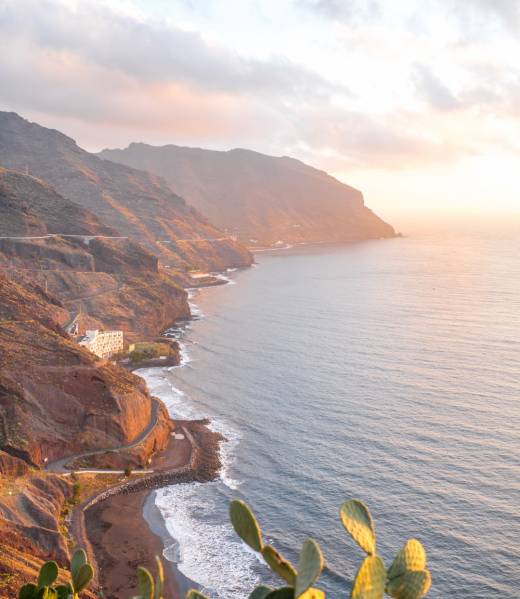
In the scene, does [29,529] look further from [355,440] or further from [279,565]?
[279,565]

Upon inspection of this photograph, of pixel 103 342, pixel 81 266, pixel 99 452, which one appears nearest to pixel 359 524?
pixel 99 452

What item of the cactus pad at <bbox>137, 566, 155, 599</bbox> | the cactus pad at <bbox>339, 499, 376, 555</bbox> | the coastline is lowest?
the coastline

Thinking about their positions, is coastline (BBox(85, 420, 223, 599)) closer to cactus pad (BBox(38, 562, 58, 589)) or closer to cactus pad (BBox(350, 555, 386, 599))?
cactus pad (BBox(38, 562, 58, 589))

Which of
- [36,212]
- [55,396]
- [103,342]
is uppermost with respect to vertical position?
[36,212]

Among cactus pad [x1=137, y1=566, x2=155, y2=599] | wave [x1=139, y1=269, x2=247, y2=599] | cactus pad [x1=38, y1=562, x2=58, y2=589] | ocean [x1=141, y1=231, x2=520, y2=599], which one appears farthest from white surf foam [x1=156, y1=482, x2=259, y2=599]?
cactus pad [x1=137, y1=566, x2=155, y2=599]

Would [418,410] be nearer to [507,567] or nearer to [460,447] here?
[460,447]

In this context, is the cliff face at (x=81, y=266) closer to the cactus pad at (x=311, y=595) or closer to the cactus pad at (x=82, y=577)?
the cactus pad at (x=82, y=577)
